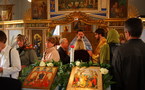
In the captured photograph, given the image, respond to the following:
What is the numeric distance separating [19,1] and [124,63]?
13.0 metres

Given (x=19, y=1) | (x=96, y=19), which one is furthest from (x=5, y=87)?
(x=19, y=1)

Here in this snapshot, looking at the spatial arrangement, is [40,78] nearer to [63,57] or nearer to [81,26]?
[63,57]

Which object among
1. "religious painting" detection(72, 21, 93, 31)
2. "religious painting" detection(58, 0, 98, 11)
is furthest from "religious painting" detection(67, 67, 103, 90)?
"religious painting" detection(58, 0, 98, 11)

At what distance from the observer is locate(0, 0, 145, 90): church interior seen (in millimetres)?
10703

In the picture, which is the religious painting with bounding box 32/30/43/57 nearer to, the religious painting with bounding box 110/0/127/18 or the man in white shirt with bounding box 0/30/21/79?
the religious painting with bounding box 110/0/127/18

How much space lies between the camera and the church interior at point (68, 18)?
10.7 m

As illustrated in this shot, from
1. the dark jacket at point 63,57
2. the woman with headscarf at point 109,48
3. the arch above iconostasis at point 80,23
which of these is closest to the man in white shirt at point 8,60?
the woman with headscarf at point 109,48

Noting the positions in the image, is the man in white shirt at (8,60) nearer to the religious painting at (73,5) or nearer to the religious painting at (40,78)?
the religious painting at (40,78)

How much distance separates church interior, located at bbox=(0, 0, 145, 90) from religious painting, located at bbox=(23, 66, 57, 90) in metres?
8.12

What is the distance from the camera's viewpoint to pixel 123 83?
232 cm

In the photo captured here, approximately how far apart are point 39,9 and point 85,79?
32.0 feet

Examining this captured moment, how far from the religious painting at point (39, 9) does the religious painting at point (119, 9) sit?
13.9ft

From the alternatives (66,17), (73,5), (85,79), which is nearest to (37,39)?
(66,17)

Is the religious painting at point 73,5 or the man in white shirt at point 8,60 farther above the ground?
the religious painting at point 73,5
